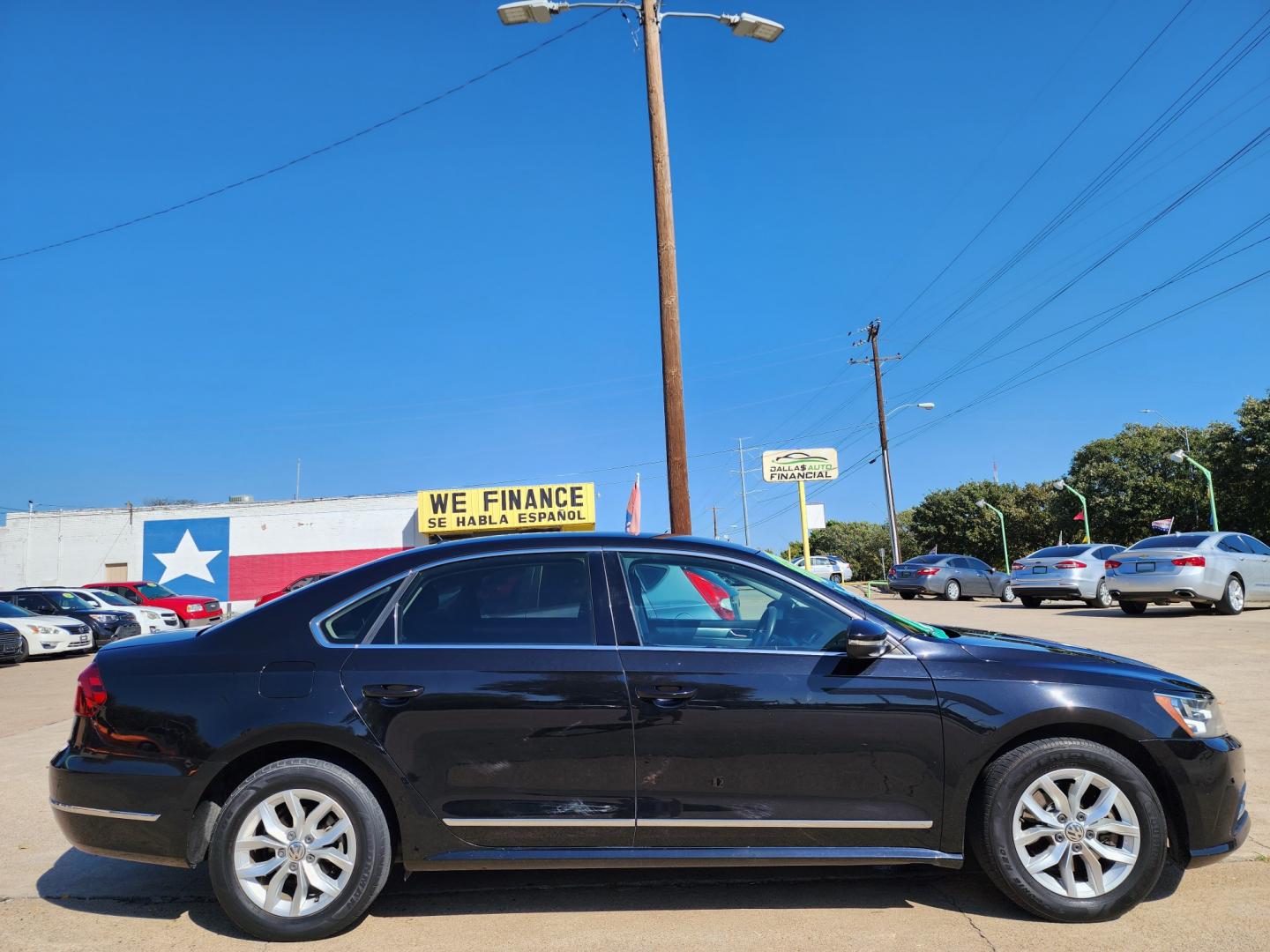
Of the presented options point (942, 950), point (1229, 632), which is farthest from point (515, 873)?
point (1229, 632)

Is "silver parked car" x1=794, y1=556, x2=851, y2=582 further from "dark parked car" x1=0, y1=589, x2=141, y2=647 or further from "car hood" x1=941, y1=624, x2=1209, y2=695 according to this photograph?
"car hood" x1=941, y1=624, x2=1209, y2=695

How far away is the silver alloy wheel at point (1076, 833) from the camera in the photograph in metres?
3.48

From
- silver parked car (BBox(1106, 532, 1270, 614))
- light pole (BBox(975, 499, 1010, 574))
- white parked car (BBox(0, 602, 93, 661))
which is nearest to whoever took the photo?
silver parked car (BBox(1106, 532, 1270, 614))

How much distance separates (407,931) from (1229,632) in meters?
13.0

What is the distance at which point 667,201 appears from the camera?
35.9ft

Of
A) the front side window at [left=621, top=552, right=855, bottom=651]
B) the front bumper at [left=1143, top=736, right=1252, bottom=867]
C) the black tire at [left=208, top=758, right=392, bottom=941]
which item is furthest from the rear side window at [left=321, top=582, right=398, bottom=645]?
the front bumper at [left=1143, top=736, right=1252, bottom=867]

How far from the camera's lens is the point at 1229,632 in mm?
12531

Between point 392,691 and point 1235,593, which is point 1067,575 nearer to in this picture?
point 1235,593

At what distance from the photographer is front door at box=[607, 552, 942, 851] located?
346 cm

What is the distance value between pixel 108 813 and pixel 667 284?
833 centimetres

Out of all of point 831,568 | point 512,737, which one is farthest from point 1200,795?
point 831,568

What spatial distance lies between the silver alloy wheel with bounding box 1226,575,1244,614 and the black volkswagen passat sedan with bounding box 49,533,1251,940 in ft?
46.3

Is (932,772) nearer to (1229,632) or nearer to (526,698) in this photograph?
(526,698)

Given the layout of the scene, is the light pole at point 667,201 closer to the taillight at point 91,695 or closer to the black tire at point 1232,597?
the taillight at point 91,695
